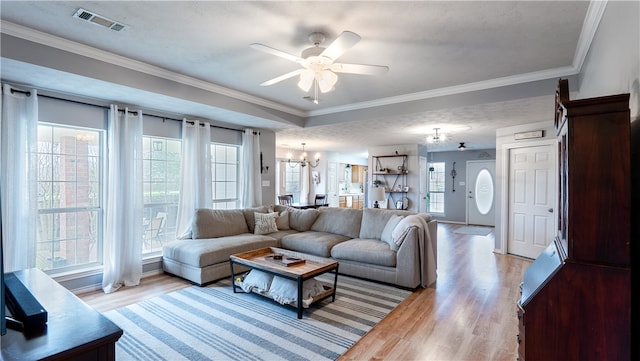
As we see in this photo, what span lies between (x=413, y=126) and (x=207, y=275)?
3.99 m

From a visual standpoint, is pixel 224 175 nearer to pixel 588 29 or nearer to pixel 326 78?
pixel 326 78

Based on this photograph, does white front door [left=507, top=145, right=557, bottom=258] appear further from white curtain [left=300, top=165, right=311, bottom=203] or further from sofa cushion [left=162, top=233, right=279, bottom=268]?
white curtain [left=300, top=165, right=311, bottom=203]

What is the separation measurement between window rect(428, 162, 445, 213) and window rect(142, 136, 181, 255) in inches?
316

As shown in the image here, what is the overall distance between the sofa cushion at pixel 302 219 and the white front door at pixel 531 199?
3462mm

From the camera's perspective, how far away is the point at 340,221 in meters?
5.09

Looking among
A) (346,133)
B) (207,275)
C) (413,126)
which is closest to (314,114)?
(346,133)

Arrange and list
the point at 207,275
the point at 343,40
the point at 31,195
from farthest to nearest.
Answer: the point at 207,275 < the point at 31,195 < the point at 343,40

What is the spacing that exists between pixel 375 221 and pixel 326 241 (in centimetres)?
78

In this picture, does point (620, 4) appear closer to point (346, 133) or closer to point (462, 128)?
point (462, 128)

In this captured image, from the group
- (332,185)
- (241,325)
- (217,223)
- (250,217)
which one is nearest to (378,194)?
(250,217)

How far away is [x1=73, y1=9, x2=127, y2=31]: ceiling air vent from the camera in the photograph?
7.66ft

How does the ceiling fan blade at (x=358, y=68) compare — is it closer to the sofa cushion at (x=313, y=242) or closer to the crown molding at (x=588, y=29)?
the crown molding at (x=588, y=29)

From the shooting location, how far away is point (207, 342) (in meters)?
2.50

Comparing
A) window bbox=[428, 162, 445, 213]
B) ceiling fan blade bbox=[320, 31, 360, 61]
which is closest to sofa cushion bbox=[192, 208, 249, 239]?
ceiling fan blade bbox=[320, 31, 360, 61]
